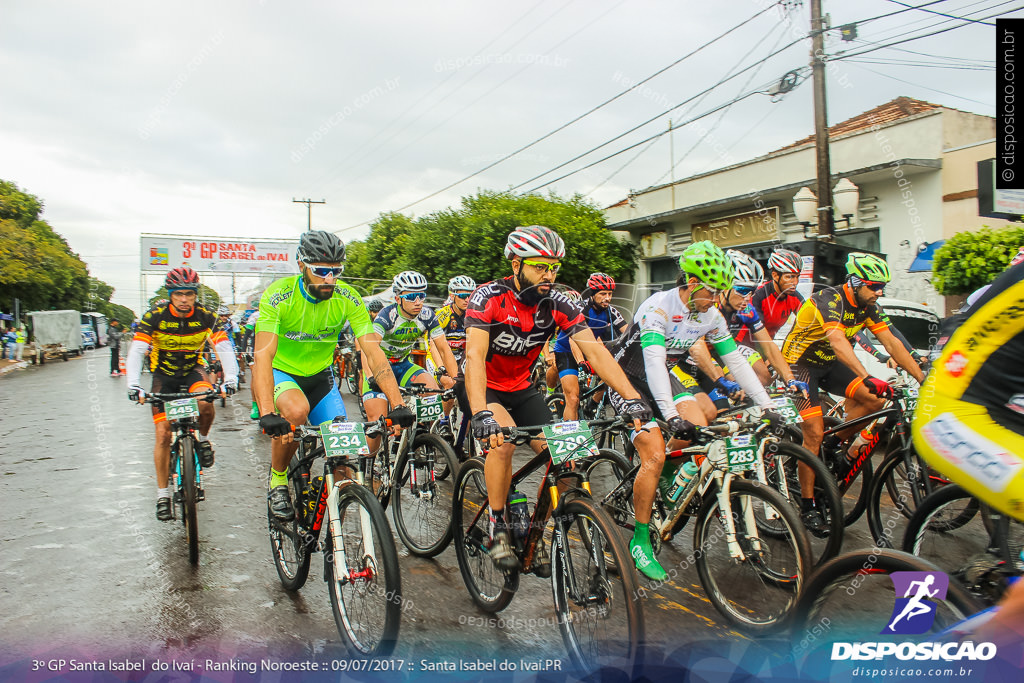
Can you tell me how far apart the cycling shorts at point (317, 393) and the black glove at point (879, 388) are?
153 inches

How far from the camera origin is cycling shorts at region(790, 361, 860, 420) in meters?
5.39

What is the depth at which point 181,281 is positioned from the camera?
19.6 feet

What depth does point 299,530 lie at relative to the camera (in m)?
3.98

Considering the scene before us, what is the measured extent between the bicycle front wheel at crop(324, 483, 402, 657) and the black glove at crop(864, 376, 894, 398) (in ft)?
12.6

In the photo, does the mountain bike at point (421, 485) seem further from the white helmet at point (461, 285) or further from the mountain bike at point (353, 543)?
the white helmet at point (461, 285)

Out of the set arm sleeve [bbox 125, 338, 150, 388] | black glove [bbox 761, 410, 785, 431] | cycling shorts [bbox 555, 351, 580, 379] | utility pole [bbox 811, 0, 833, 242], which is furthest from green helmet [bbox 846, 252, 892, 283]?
utility pole [bbox 811, 0, 833, 242]

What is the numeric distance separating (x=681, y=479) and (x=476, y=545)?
1.30 metres

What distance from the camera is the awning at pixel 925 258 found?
14.5 metres

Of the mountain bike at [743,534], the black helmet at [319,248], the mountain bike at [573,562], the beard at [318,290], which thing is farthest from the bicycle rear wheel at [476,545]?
the black helmet at [319,248]

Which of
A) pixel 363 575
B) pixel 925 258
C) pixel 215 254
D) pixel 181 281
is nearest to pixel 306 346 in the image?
pixel 363 575

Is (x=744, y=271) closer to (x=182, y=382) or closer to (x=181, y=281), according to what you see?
(x=181, y=281)

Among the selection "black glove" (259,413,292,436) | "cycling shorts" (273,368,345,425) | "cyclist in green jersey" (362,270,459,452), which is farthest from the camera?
"cyclist in green jersey" (362,270,459,452)

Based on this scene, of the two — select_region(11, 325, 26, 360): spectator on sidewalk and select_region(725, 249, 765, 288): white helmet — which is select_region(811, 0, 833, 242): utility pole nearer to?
select_region(725, 249, 765, 288): white helmet

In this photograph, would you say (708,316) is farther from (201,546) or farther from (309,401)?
(201,546)
